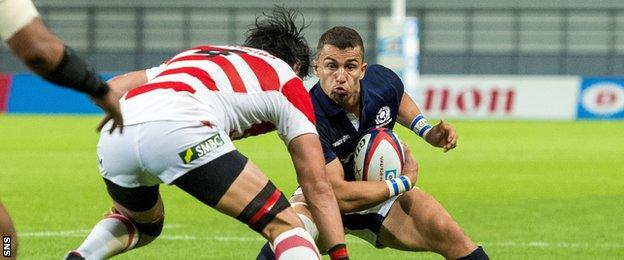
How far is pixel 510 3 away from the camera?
4081cm

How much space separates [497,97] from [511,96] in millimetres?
328

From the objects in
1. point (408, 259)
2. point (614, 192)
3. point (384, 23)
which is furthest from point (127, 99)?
point (384, 23)

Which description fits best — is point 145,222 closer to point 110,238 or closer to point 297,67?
point 110,238

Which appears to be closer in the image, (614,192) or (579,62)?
(614,192)

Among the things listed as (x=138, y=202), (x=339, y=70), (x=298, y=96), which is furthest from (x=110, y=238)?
(x=339, y=70)

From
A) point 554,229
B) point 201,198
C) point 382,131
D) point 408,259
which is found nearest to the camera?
point 201,198

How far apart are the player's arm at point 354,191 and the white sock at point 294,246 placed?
134cm

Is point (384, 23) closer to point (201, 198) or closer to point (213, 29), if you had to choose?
point (213, 29)

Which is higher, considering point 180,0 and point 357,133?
point 357,133

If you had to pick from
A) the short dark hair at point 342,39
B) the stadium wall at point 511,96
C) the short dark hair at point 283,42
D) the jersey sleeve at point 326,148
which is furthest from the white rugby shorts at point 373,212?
the stadium wall at point 511,96

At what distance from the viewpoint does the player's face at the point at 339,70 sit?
706 cm

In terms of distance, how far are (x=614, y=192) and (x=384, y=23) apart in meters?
16.5

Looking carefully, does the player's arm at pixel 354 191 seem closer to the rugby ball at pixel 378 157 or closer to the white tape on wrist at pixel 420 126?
the rugby ball at pixel 378 157
